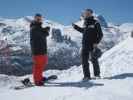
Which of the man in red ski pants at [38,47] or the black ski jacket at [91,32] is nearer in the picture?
the black ski jacket at [91,32]

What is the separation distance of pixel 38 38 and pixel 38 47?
342mm

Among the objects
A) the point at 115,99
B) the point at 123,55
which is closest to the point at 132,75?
the point at 115,99

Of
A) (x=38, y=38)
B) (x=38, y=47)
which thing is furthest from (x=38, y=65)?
(x=38, y=38)

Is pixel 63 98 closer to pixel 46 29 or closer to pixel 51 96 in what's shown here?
pixel 51 96

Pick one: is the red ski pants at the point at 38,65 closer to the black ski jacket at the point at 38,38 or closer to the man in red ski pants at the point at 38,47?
the man in red ski pants at the point at 38,47

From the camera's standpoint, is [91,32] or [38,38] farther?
[38,38]

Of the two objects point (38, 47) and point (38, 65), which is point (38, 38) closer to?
point (38, 47)

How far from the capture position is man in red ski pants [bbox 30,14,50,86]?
13836 mm

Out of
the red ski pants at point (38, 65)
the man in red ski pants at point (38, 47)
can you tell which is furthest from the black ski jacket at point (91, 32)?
the red ski pants at point (38, 65)

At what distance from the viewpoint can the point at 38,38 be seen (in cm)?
1395

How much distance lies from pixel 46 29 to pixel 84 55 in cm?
175

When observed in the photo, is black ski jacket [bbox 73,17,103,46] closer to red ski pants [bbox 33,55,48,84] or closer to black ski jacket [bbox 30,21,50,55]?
black ski jacket [bbox 30,21,50,55]

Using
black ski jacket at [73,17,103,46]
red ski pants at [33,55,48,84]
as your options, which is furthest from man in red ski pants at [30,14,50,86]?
black ski jacket at [73,17,103,46]

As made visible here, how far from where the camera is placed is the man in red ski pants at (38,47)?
13836 millimetres
